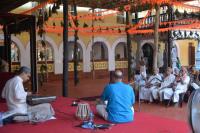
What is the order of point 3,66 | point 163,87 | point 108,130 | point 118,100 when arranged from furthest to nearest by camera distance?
point 3,66, point 163,87, point 118,100, point 108,130

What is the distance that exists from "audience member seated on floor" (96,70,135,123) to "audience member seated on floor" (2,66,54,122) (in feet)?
4.04

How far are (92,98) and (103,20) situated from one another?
424 inches

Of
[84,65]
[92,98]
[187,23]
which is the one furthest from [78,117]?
[84,65]

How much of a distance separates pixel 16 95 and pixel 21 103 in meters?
0.23

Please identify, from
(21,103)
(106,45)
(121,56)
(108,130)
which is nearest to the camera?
(108,130)

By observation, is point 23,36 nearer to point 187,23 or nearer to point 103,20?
point 103,20

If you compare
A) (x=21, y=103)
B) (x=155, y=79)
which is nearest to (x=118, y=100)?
(x=21, y=103)

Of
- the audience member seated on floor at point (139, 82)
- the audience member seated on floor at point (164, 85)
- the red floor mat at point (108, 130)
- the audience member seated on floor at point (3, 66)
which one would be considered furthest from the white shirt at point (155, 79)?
the audience member seated on floor at point (3, 66)

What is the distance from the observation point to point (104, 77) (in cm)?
2128

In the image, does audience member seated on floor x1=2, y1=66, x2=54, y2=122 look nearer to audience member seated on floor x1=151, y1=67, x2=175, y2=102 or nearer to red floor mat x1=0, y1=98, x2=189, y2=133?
red floor mat x1=0, y1=98, x2=189, y2=133

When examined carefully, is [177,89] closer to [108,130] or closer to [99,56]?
[108,130]

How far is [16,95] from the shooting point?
19.4ft

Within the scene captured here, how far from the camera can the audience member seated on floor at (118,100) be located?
5.72 meters

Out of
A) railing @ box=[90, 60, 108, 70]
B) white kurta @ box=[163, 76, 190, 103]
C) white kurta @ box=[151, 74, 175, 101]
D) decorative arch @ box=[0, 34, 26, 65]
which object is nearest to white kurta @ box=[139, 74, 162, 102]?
white kurta @ box=[151, 74, 175, 101]
